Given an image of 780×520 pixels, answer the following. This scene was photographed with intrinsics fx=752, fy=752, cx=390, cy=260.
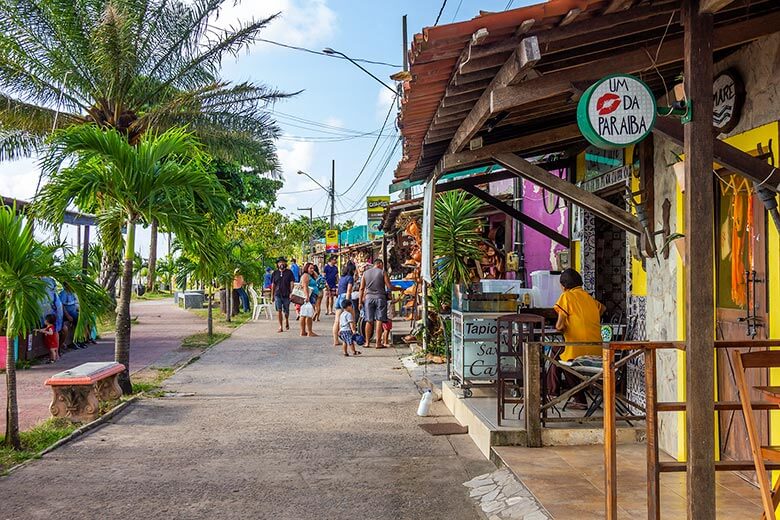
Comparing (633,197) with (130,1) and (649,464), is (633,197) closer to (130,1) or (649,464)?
(649,464)

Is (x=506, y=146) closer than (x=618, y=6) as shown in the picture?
No

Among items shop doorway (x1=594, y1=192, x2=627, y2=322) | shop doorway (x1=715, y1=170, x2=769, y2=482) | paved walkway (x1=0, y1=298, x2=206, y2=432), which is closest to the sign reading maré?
shop doorway (x1=715, y1=170, x2=769, y2=482)

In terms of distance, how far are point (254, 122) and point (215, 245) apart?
33.4 ft

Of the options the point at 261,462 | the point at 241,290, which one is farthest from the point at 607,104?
the point at 241,290

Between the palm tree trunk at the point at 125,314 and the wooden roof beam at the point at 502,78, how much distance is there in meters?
5.05

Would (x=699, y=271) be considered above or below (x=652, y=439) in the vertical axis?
above

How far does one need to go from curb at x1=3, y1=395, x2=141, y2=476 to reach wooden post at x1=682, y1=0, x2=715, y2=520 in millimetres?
5474

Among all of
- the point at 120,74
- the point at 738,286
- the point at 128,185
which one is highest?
the point at 120,74

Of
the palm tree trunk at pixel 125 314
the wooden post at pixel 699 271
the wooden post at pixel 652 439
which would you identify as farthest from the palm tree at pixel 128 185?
the wooden post at pixel 699 271

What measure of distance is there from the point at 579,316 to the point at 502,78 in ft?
11.2

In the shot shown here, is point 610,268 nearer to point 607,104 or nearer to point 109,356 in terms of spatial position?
point 607,104

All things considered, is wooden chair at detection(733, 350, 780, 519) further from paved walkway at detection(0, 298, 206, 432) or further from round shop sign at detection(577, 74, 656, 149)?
paved walkway at detection(0, 298, 206, 432)

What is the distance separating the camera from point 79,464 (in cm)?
668

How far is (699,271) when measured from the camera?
358 cm
